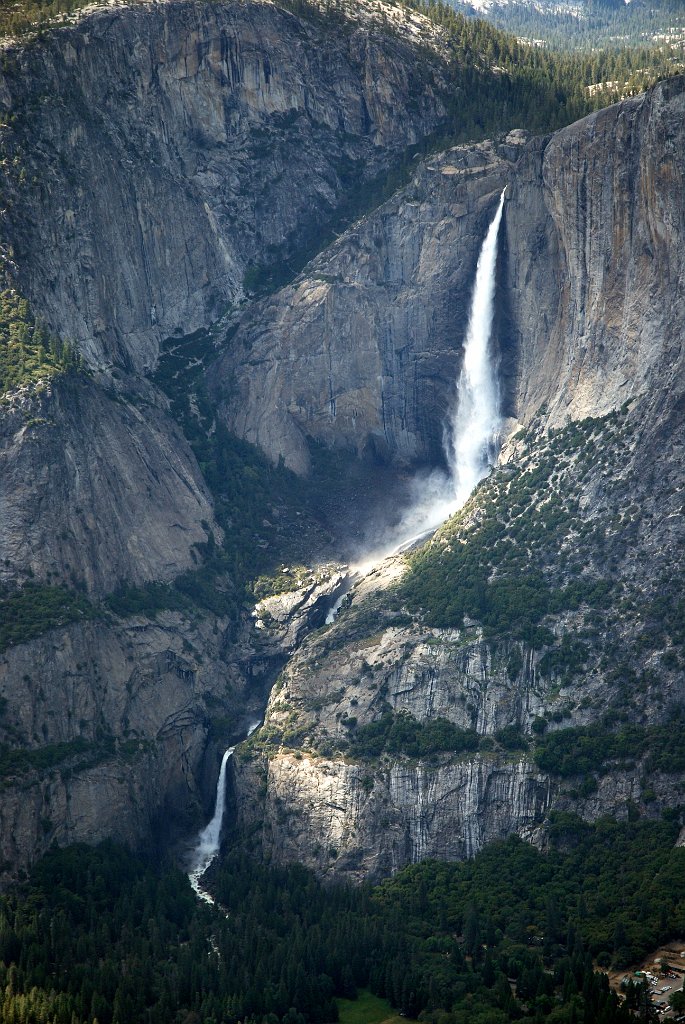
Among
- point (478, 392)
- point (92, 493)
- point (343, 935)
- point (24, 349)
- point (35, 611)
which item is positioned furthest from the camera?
point (478, 392)

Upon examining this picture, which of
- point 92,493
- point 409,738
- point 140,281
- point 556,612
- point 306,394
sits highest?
point 140,281

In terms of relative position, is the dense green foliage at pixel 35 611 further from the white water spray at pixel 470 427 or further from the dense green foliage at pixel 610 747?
the dense green foliage at pixel 610 747

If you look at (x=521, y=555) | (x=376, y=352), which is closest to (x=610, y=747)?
(x=521, y=555)

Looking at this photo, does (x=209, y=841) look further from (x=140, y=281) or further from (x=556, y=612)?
(x=140, y=281)

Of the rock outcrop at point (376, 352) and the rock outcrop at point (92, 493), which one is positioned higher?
the rock outcrop at point (376, 352)

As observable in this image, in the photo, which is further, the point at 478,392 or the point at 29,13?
the point at 29,13

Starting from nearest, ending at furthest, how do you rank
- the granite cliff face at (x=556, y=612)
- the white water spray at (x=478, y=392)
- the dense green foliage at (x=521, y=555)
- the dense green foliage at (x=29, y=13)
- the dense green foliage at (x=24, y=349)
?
the granite cliff face at (x=556, y=612)
the dense green foliage at (x=521, y=555)
the dense green foliage at (x=24, y=349)
the white water spray at (x=478, y=392)
the dense green foliage at (x=29, y=13)

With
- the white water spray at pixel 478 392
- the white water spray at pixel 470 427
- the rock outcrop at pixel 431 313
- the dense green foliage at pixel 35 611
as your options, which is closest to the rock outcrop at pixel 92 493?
the dense green foliage at pixel 35 611
